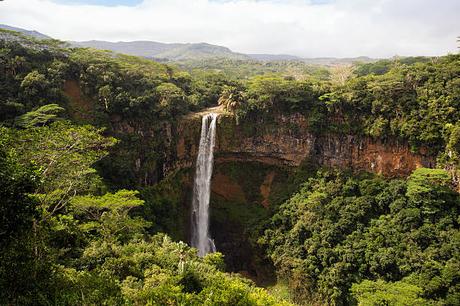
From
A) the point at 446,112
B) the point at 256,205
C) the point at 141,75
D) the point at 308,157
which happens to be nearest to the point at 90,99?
the point at 141,75

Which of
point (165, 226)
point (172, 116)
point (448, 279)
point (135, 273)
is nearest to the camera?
point (135, 273)

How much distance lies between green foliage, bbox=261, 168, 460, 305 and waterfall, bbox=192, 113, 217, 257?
18.5ft

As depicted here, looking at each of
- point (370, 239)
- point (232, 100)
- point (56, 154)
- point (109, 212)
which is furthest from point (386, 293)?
point (232, 100)

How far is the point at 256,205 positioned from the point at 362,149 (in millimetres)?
9390

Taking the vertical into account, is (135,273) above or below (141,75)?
below

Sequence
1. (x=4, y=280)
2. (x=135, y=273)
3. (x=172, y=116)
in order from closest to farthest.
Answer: (x=4, y=280) → (x=135, y=273) → (x=172, y=116)

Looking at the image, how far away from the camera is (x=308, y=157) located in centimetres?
2936

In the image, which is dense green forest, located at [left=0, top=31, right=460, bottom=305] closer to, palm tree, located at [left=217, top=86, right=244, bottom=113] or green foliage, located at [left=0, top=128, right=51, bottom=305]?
palm tree, located at [left=217, top=86, right=244, bottom=113]

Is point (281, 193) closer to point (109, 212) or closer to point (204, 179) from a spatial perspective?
point (204, 179)

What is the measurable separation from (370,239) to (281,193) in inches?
311

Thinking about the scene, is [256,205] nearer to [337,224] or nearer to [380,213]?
[337,224]

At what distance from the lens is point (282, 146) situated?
30.0m

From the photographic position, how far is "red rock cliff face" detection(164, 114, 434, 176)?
2728 cm

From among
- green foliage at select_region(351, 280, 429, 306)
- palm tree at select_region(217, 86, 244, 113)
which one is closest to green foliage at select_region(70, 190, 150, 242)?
green foliage at select_region(351, 280, 429, 306)
